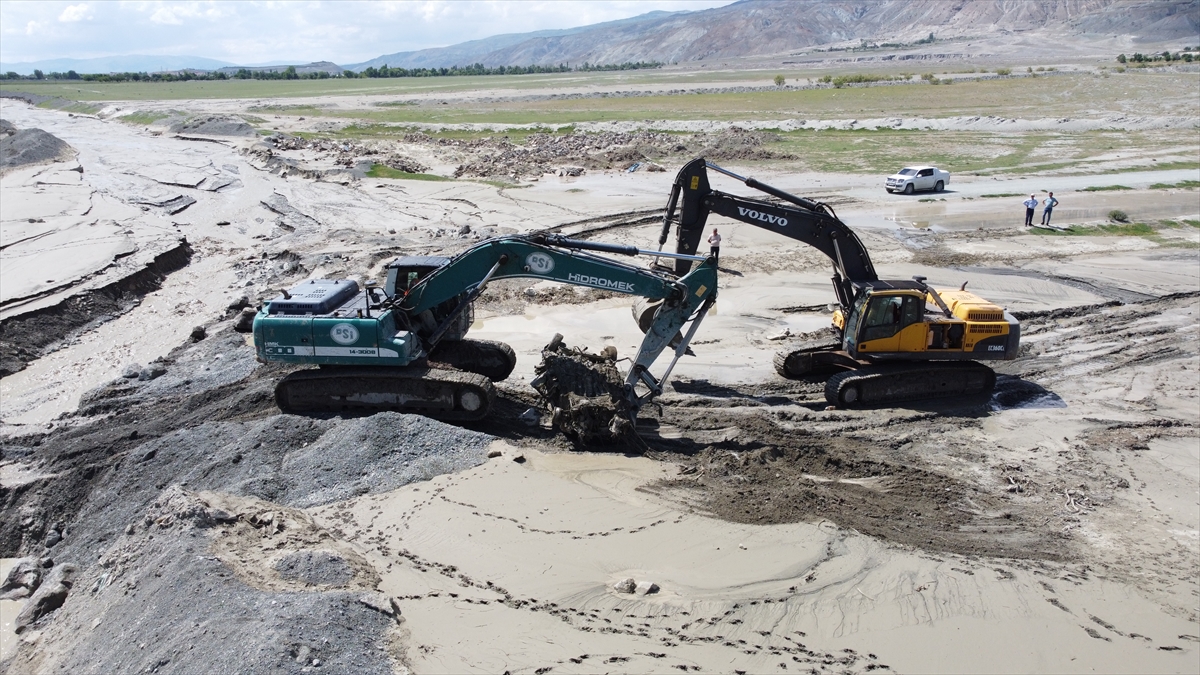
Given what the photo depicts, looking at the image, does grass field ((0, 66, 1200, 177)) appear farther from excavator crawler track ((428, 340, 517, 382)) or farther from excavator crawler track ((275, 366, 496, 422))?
excavator crawler track ((275, 366, 496, 422))

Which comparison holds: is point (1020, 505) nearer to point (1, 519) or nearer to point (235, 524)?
point (235, 524)

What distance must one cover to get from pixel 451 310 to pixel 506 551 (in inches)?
233

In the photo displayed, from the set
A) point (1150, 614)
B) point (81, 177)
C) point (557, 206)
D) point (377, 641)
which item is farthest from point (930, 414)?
point (81, 177)

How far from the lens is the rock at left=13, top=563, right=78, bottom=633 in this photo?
9.57m

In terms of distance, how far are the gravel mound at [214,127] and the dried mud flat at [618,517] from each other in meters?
35.9

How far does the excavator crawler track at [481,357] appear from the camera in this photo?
15633mm

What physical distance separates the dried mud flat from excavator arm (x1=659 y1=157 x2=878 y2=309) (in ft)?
8.04

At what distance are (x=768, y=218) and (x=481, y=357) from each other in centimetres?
587

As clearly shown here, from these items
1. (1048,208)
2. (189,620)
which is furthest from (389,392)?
(1048,208)

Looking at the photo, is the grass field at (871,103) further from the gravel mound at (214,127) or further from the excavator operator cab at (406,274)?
the excavator operator cab at (406,274)

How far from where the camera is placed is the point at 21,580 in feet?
34.1

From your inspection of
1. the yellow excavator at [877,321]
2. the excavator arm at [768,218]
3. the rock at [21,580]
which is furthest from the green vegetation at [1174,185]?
the rock at [21,580]

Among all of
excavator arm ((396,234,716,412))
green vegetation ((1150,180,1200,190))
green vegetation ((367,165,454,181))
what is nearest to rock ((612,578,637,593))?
excavator arm ((396,234,716,412))

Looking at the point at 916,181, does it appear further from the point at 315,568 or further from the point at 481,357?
the point at 315,568
